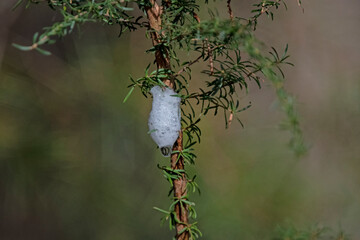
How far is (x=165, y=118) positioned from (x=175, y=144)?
0.07 feet

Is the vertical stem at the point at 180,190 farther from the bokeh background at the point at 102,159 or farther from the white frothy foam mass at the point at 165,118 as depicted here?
the bokeh background at the point at 102,159

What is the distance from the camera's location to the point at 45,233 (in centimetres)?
83

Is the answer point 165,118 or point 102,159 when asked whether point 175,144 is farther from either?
point 102,159

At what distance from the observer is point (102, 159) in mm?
802

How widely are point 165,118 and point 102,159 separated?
52 centimetres

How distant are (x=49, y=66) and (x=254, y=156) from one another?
0.39m

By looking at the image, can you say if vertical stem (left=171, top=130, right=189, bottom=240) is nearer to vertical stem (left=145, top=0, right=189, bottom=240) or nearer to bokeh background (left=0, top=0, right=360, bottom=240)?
vertical stem (left=145, top=0, right=189, bottom=240)

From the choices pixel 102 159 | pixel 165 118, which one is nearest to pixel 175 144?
pixel 165 118

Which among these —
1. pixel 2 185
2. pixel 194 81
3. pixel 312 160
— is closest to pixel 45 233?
pixel 2 185

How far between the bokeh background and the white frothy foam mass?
46cm

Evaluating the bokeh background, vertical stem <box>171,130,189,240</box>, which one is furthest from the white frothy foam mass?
the bokeh background

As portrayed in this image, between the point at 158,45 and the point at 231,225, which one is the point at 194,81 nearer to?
the point at 231,225

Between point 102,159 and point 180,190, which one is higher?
point 102,159

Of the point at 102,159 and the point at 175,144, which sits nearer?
the point at 175,144
